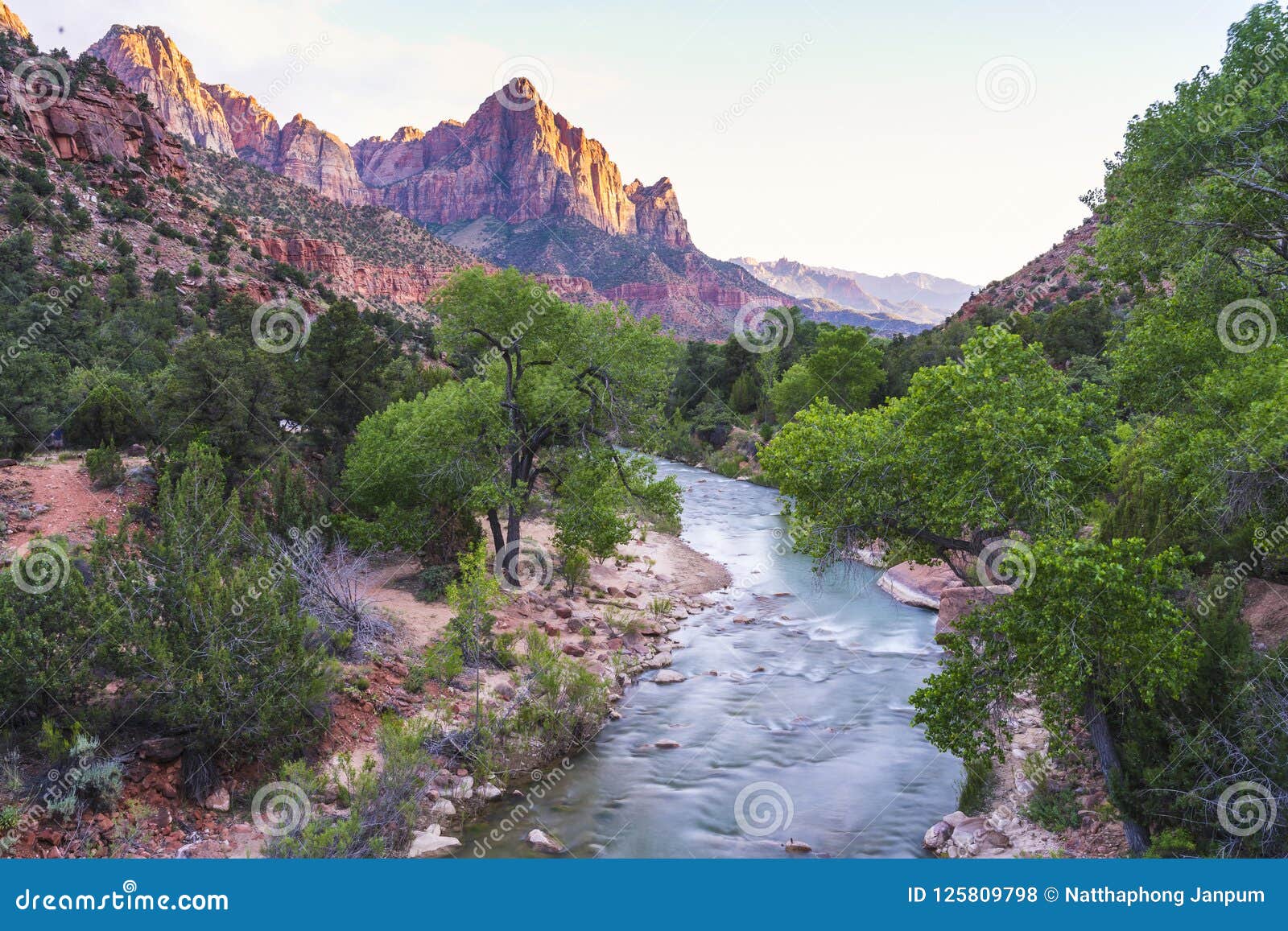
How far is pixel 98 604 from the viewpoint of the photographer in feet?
27.7

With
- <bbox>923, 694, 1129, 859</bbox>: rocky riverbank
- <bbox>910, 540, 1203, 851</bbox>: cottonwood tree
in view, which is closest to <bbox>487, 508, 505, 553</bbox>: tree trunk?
<bbox>923, 694, 1129, 859</bbox>: rocky riverbank

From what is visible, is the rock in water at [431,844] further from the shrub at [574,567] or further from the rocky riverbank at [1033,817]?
the shrub at [574,567]

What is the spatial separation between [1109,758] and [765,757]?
564cm

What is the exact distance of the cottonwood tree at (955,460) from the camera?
340 inches

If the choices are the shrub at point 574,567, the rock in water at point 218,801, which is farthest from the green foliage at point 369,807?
the shrub at point 574,567

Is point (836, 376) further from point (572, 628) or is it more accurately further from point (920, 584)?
point (572, 628)

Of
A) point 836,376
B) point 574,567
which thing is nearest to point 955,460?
point 574,567

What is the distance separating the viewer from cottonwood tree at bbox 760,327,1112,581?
28.4 ft

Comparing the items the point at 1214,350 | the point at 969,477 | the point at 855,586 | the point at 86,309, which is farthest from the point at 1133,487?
the point at 86,309

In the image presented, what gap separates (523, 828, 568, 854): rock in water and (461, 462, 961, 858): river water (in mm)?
119

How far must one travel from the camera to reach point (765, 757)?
12539mm

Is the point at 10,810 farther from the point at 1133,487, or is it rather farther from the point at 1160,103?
the point at 1160,103

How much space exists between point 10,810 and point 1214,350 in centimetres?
1636

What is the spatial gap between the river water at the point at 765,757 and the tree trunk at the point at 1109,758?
9.01 feet
